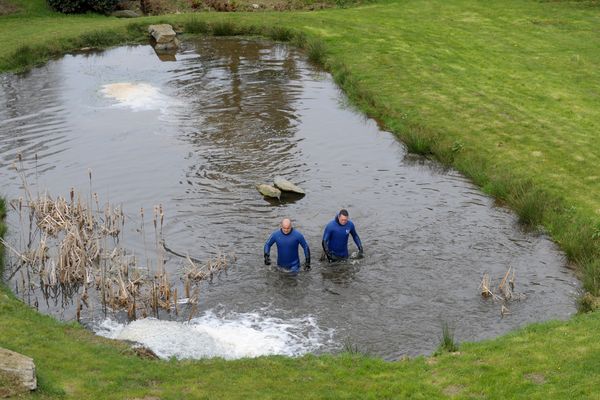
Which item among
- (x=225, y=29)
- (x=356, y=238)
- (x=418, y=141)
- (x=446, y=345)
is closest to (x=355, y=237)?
(x=356, y=238)

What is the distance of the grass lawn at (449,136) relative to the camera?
56.4 feet

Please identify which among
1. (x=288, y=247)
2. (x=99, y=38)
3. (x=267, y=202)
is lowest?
(x=267, y=202)

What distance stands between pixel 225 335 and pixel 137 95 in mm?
22670

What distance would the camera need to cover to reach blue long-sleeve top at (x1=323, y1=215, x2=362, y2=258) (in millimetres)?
25000

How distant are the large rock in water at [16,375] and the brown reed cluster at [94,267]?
6.18 metres

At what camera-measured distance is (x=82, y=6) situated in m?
54.1

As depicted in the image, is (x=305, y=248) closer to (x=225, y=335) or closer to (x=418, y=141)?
(x=225, y=335)

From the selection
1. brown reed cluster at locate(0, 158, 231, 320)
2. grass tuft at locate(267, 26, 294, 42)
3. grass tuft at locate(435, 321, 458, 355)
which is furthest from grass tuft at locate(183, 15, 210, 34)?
grass tuft at locate(435, 321, 458, 355)

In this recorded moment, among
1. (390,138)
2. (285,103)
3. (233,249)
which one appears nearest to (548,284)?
(233,249)

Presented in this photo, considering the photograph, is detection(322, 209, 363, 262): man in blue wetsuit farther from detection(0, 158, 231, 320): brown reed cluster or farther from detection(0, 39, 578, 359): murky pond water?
detection(0, 158, 231, 320): brown reed cluster

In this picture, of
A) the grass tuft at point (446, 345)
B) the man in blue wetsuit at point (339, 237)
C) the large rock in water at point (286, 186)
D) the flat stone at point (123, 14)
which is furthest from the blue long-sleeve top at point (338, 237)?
the flat stone at point (123, 14)

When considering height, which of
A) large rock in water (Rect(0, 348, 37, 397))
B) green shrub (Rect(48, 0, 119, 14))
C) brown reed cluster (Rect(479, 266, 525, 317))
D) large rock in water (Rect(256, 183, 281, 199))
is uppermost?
green shrub (Rect(48, 0, 119, 14))

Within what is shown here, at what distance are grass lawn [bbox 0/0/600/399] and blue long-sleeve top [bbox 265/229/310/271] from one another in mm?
6098

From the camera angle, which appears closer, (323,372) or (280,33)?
(323,372)
